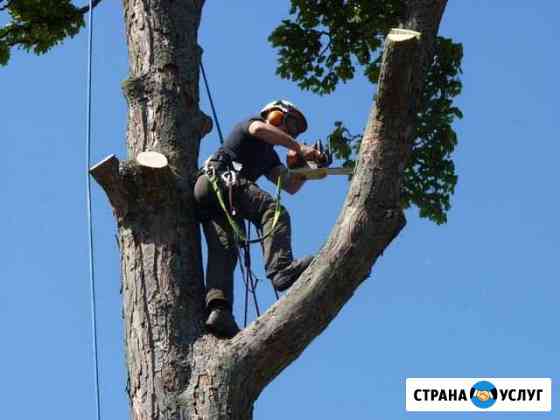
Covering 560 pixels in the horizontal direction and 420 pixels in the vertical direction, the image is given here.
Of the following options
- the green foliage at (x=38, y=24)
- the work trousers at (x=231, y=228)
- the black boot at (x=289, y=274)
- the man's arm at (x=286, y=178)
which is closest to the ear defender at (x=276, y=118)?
the man's arm at (x=286, y=178)

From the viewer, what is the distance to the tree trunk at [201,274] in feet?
16.9

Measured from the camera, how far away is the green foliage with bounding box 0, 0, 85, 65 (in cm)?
848

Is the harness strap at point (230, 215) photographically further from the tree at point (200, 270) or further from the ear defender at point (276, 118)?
the ear defender at point (276, 118)

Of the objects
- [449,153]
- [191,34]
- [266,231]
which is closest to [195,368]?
[266,231]

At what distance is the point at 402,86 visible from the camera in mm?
5078

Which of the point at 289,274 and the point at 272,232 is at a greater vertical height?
the point at 272,232

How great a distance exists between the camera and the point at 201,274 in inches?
229

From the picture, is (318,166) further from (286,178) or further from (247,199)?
(247,199)

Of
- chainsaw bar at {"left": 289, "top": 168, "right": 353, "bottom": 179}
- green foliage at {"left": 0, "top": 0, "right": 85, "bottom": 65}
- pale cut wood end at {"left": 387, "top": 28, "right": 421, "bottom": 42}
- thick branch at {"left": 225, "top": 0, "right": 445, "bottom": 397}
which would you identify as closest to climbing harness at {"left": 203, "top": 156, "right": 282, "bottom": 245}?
chainsaw bar at {"left": 289, "top": 168, "right": 353, "bottom": 179}

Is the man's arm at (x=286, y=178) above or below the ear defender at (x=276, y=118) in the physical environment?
below

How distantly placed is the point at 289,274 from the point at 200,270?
0.45m

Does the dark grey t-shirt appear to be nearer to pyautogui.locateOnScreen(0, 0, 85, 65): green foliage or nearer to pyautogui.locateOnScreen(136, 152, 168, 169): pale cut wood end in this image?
pyautogui.locateOnScreen(136, 152, 168, 169): pale cut wood end

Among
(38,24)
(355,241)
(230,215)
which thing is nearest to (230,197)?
(230,215)

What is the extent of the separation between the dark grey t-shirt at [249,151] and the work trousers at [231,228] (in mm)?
290
